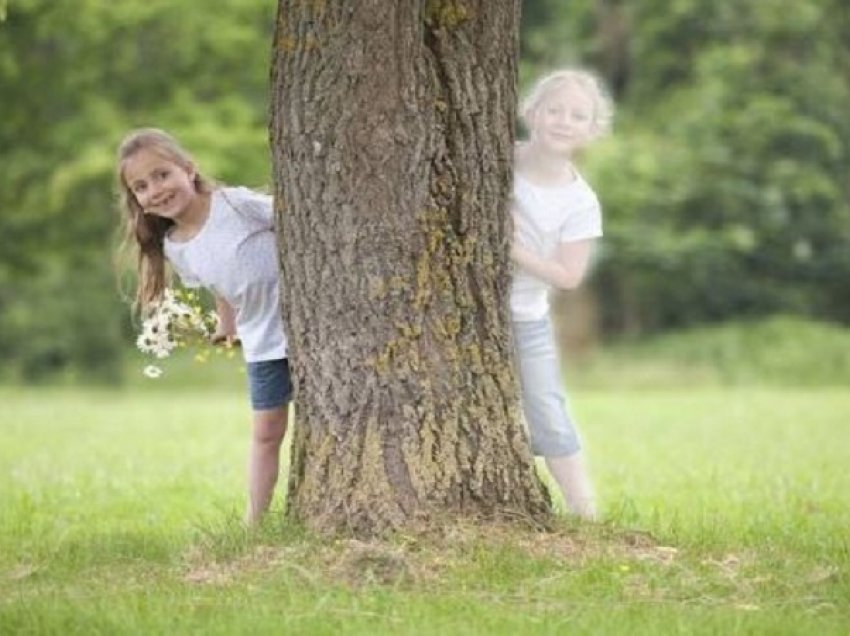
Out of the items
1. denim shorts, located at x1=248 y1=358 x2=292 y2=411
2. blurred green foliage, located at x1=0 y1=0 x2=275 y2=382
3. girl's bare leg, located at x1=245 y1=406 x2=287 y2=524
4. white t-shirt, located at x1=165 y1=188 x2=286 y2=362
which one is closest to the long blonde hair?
white t-shirt, located at x1=165 y1=188 x2=286 y2=362

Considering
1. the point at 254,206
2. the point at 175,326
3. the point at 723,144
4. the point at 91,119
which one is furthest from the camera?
the point at 723,144

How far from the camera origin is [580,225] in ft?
22.8

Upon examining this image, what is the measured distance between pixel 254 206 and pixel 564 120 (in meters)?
1.23

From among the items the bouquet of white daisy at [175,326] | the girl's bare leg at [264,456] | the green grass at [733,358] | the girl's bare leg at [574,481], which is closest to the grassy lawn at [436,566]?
the girl's bare leg at [264,456]

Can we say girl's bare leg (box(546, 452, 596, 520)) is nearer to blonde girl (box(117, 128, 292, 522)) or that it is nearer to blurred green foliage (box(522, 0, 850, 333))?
blonde girl (box(117, 128, 292, 522))

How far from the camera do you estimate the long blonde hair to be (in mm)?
6762

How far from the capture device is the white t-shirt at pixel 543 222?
22.8ft

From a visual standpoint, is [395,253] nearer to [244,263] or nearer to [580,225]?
[244,263]

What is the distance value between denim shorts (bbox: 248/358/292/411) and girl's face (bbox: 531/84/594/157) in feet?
4.30

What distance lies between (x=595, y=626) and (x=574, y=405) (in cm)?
1361

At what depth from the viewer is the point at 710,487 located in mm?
9648

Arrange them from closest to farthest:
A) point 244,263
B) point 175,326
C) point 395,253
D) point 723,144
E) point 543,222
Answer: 1. point 395,253
2. point 244,263
3. point 543,222
4. point 175,326
5. point 723,144

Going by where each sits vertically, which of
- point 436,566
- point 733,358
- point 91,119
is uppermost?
point 91,119

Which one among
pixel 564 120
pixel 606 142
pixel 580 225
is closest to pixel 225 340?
pixel 580 225
